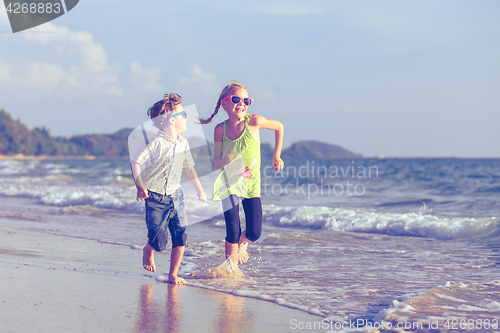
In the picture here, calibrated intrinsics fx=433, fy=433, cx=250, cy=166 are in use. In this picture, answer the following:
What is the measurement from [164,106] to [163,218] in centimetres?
100

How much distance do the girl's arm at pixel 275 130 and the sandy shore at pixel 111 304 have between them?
1.23 meters

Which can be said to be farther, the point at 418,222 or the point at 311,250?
the point at 418,222

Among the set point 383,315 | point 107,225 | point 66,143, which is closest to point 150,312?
point 383,315

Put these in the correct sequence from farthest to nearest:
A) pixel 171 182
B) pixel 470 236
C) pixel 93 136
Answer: pixel 93 136
pixel 470 236
pixel 171 182

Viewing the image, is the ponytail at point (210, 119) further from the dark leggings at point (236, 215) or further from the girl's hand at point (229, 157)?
the dark leggings at point (236, 215)

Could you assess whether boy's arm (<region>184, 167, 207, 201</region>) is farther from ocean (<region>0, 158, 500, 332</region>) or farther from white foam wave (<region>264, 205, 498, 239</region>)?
white foam wave (<region>264, 205, 498, 239</region>)

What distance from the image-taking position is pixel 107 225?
8.48 metres

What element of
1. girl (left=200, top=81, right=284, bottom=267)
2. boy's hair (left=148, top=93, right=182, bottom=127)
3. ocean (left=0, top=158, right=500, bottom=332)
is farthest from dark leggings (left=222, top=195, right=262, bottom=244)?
boy's hair (left=148, top=93, right=182, bottom=127)

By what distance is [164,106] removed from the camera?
3.90 m

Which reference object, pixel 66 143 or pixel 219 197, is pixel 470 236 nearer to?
pixel 219 197

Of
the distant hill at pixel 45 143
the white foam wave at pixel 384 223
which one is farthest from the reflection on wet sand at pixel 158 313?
the distant hill at pixel 45 143

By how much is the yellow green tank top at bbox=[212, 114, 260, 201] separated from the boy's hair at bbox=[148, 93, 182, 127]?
1.80 ft

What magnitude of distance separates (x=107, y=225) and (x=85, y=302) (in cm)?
548

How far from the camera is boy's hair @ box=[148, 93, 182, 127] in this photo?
12.8 ft
